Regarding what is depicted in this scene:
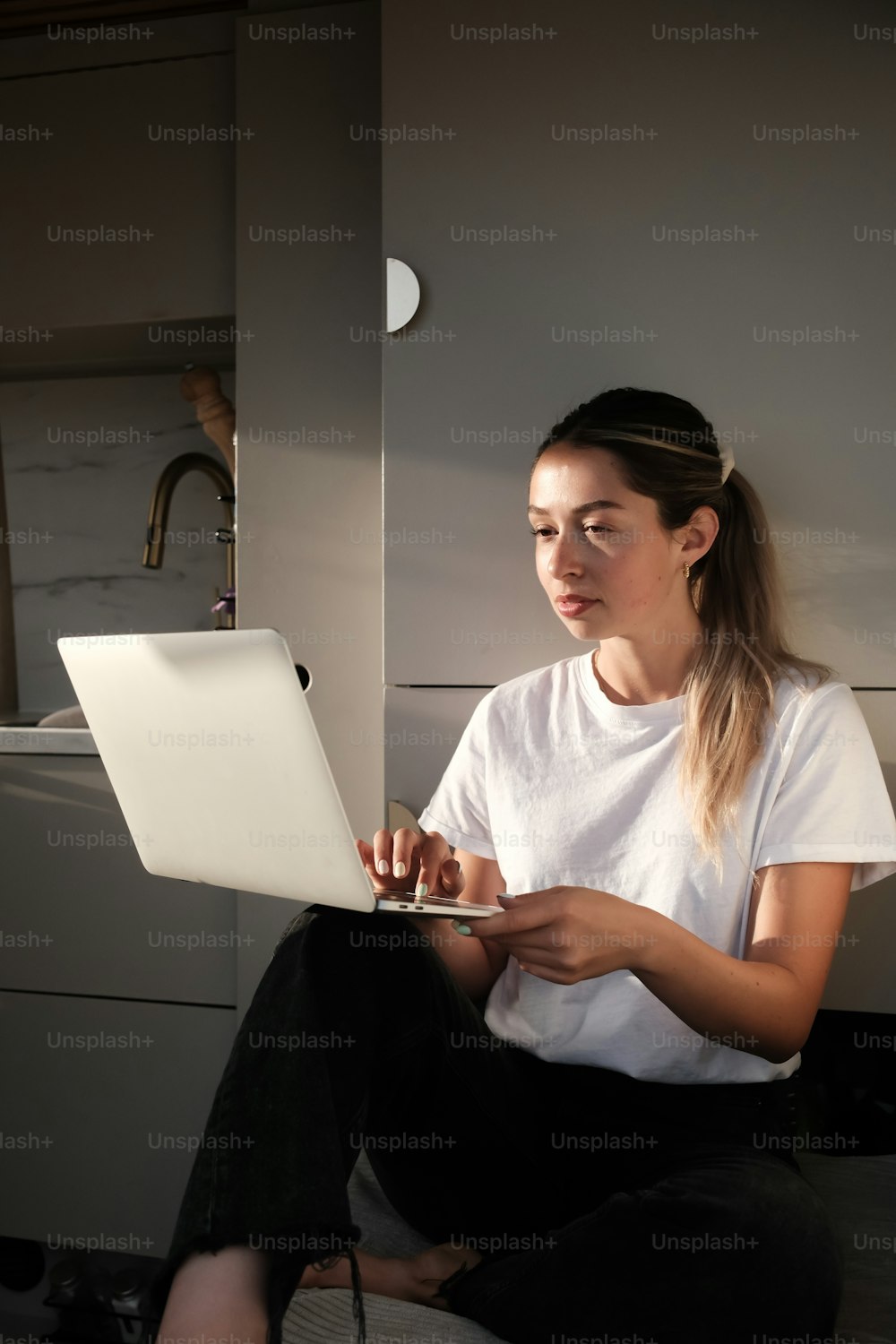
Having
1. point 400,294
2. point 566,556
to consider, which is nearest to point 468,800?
point 566,556

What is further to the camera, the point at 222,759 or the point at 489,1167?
the point at 489,1167

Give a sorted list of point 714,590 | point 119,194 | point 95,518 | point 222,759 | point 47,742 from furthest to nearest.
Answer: point 95,518, point 119,194, point 47,742, point 714,590, point 222,759

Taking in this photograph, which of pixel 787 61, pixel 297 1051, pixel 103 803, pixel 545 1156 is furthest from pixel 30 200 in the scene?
pixel 545 1156

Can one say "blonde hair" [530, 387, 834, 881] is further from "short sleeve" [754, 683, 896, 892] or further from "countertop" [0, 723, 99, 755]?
"countertop" [0, 723, 99, 755]

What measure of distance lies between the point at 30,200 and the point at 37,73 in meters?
0.22

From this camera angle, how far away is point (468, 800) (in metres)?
1.40

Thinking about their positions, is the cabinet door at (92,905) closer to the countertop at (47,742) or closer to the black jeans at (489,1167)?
the countertop at (47,742)

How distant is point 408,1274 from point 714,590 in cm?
84

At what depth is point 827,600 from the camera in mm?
1424

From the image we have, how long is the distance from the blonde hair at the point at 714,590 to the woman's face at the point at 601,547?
0.02m

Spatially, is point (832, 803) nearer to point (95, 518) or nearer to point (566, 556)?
point (566, 556)

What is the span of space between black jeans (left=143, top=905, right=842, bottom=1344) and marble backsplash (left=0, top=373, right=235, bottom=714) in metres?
1.40

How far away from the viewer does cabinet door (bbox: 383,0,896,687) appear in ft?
4.63

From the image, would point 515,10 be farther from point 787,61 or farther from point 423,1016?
point 423,1016
